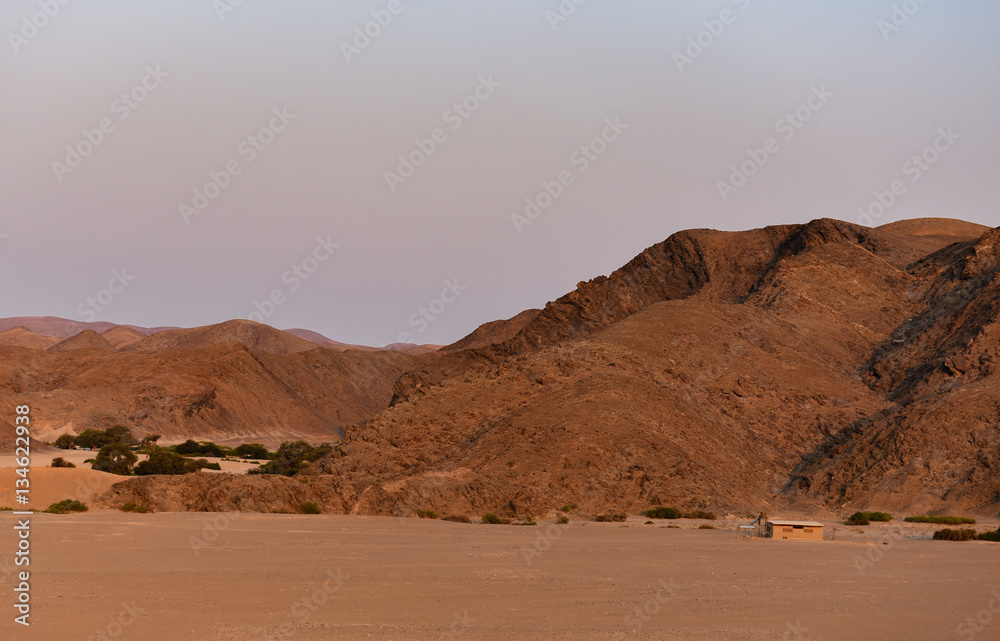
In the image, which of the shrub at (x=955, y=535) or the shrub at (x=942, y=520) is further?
the shrub at (x=942, y=520)

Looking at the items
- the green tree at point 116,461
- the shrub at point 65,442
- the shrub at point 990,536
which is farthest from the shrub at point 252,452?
the shrub at point 990,536

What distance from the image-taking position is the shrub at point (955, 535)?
83.9ft

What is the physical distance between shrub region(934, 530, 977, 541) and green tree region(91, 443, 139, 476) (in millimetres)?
31701

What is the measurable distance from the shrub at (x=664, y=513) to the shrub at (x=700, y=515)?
0.25 meters

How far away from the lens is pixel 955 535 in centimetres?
2566

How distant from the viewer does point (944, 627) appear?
12.8 meters

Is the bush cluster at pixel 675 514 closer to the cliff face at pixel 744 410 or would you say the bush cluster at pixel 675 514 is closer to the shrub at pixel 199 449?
the cliff face at pixel 744 410

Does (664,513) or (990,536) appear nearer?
(990,536)

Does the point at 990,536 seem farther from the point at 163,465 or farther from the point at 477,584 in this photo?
the point at 163,465

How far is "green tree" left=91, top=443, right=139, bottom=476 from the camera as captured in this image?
141 ft

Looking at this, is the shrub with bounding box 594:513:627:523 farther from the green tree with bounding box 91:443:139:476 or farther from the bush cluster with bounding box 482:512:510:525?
the green tree with bounding box 91:443:139:476

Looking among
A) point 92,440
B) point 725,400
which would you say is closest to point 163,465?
point 725,400

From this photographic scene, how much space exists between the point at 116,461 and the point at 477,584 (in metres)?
33.8

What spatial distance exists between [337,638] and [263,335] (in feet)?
527
